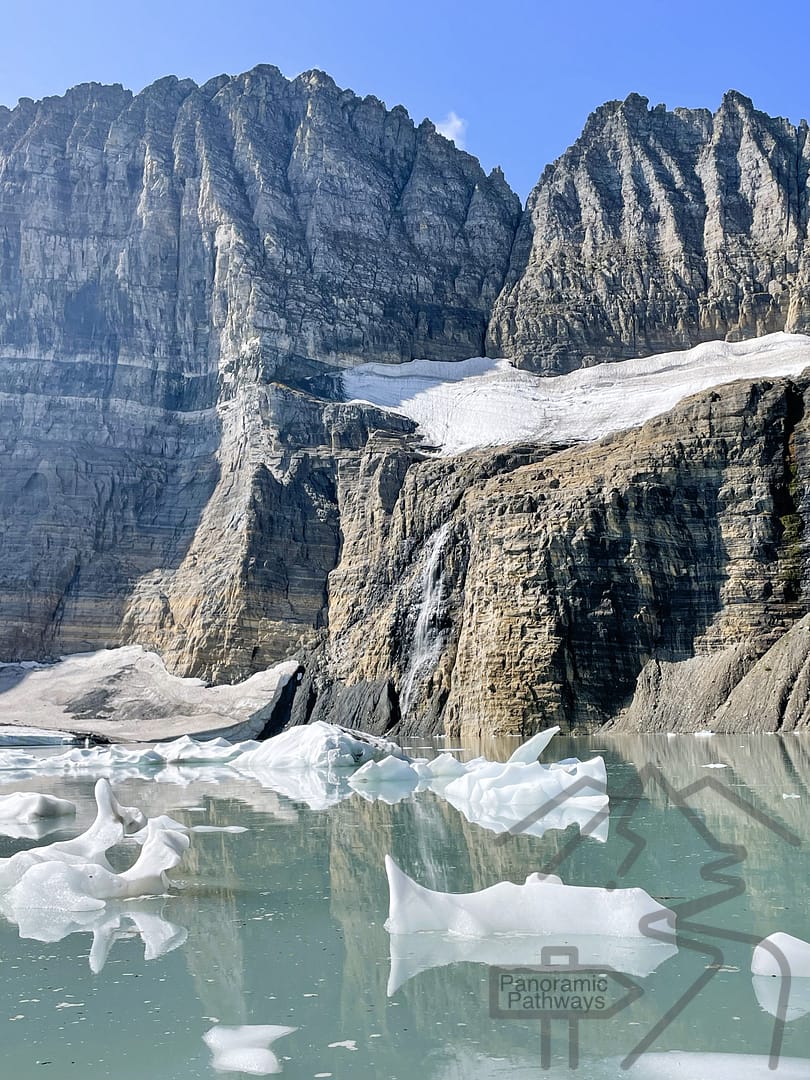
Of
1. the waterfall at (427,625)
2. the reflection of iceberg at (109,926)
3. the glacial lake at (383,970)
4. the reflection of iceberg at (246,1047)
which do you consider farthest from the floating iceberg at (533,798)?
the waterfall at (427,625)

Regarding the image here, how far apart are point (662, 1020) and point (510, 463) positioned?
61.7 metres

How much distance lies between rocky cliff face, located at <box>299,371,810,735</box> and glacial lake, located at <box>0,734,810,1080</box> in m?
36.1

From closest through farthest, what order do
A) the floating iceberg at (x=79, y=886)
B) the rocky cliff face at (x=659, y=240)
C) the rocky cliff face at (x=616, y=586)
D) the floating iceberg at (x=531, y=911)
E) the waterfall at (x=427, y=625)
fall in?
the floating iceberg at (x=531, y=911)
the floating iceberg at (x=79, y=886)
the rocky cliff face at (x=616, y=586)
the waterfall at (x=427, y=625)
the rocky cliff face at (x=659, y=240)

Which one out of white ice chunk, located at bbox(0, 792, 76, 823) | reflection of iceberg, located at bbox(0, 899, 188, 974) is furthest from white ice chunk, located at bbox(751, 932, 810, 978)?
white ice chunk, located at bbox(0, 792, 76, 823)

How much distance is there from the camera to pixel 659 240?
102562 mm

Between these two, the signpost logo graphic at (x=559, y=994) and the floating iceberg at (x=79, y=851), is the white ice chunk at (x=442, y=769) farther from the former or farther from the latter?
the signpost logo graphic at (x=559, y=994)

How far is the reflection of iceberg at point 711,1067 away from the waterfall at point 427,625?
51.0 m

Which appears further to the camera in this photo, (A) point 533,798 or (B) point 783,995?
(A) point 533,798

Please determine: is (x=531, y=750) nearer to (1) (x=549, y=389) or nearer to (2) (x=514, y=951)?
(2) (x=514, y=951)

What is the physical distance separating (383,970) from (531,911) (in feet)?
3.73

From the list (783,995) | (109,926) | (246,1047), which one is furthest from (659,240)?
(246,1047)

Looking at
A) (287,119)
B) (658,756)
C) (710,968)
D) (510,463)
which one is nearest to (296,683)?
(510,463)

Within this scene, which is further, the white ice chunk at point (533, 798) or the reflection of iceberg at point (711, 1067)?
the white ice chunk at point (533, 798)

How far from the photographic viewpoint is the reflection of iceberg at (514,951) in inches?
228
